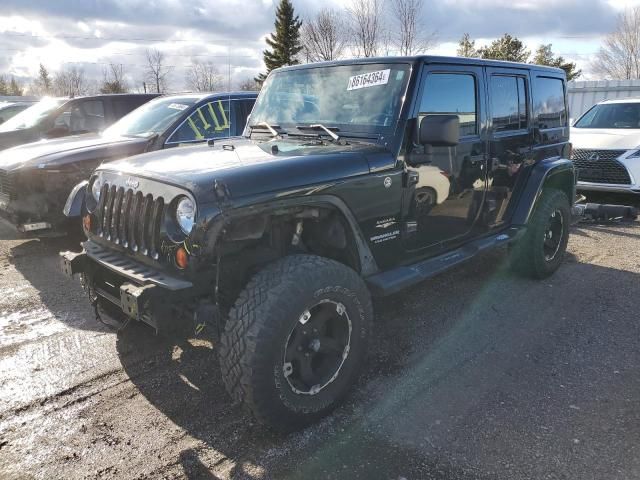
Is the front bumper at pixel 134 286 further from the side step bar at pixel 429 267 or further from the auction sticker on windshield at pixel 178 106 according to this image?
the auction sticker on windshield at pixel 178 106

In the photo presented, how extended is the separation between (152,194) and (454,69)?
2.39 meters

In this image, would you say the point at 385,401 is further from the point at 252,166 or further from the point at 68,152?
the point at 68,152

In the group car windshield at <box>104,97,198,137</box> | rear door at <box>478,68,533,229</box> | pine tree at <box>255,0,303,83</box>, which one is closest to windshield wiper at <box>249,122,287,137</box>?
rear door at <box>478,68,533,229</box>

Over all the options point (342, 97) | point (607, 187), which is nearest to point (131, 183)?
point (342, 97)

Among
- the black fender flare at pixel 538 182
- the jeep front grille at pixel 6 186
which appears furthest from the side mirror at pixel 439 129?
the jeep front grille at pixel 6 186

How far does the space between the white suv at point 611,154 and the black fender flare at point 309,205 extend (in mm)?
6644

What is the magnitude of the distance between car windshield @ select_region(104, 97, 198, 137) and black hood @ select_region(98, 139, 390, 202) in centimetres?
323

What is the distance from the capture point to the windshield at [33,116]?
8516mm

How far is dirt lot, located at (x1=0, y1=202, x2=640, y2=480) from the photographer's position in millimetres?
2510

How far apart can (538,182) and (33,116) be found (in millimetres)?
8289

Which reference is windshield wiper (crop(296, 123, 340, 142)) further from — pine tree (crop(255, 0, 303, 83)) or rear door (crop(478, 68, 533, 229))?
pine tree (crop(255, 0, 303, 83))

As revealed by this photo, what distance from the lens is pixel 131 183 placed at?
116 inches

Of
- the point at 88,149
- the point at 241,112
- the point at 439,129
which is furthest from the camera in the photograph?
the point at 241,112

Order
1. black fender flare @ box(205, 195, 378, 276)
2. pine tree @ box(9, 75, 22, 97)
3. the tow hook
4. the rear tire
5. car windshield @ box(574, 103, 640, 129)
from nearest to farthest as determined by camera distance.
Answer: black fender flare @ box(205, 195, 378, 276) < the rear tire < the tow hook < car windshield @ box(574, 103, 640, 129) < pine tree @ box(9, 75, 22, 97)
